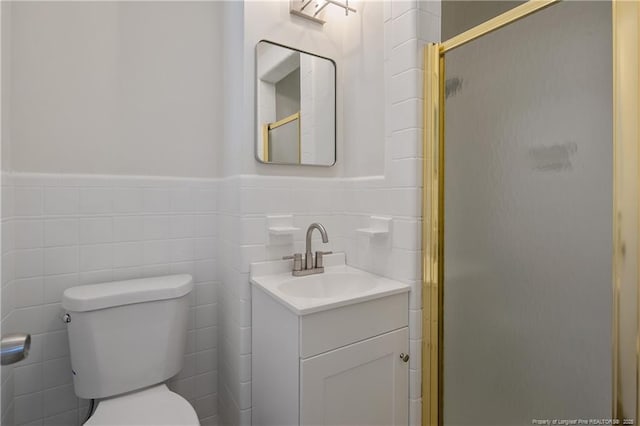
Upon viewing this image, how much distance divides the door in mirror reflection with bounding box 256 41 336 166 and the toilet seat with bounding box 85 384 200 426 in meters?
1.00

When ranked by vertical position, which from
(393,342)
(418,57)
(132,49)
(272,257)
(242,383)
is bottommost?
(242,383)

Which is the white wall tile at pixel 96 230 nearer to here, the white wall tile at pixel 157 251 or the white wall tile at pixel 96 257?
the white wall tile at pixel 96 257

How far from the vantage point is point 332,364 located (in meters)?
1.10

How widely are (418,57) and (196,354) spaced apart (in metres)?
1.69

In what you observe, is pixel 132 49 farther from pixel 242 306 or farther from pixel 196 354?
pixel 196 354

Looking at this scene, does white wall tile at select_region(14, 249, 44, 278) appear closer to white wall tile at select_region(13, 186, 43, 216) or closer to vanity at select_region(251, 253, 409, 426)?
white wall tile at select_region(13, 186, 43, 216)

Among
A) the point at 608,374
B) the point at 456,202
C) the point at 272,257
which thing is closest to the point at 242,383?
the point at 272,257

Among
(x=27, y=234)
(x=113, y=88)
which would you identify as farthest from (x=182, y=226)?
(x=113, y=88)

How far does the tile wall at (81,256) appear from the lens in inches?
49.7

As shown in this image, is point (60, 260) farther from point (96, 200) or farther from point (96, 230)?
point (96, 200)

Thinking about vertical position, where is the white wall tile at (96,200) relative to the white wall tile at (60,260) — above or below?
above

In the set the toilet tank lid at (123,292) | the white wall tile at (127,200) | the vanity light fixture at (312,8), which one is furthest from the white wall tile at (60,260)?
the vanity light fixture at (312,8)

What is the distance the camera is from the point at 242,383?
54.8 inches

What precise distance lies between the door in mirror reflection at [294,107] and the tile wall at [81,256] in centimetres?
44
